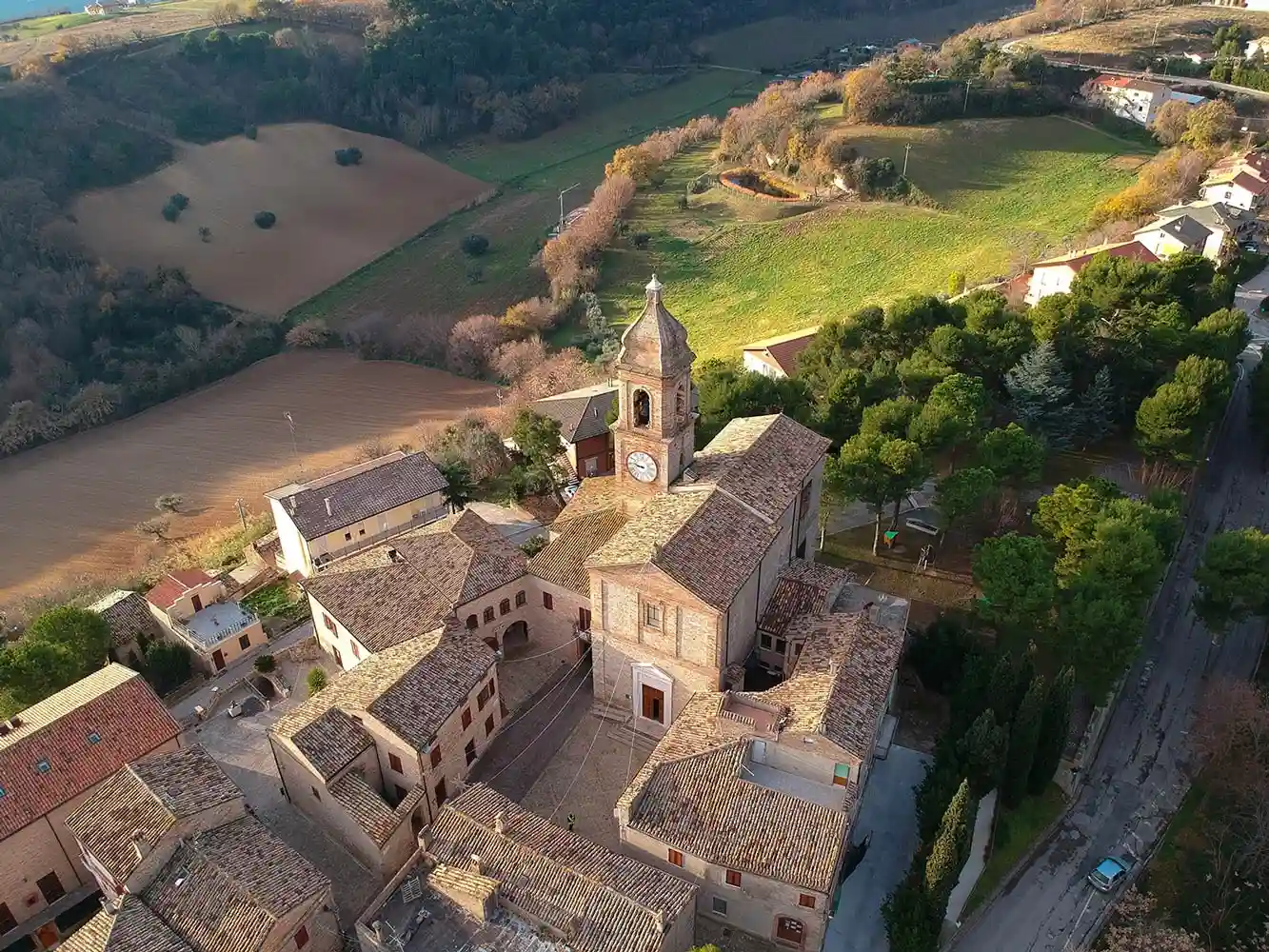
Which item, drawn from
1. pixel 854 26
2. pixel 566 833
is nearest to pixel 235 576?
pixel 566 833

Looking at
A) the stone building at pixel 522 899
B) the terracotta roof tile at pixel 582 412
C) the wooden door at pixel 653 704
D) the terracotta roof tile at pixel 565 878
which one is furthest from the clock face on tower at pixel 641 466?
the terracotta roof tile at pixel 582 412

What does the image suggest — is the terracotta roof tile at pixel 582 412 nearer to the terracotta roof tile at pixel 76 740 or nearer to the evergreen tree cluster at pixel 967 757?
the evergreen tree cluster at pixel 967 757

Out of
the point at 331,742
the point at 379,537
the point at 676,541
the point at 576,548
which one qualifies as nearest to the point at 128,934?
the point at 331,742

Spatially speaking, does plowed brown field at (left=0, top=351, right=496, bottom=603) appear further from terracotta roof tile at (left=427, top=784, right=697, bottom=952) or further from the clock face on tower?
terracotta roof tile at (left=427, top=784, right=697, bottom=952)

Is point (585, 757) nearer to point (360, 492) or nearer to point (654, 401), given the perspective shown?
point (654, 401)

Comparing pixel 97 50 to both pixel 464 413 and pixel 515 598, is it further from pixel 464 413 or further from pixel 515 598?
pixel 515 598
